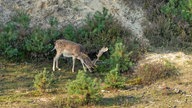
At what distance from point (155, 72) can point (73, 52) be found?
2311 millimetres

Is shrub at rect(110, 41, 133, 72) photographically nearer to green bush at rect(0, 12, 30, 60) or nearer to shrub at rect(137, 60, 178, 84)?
shrub at rect(137, 60, 178, 84)

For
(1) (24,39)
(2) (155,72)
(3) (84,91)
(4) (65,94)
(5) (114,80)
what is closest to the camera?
(3) (84,91)

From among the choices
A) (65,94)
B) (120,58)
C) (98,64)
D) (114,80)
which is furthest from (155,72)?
(65,94)

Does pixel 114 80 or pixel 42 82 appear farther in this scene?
pixel 114 80

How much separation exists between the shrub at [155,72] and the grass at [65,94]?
0.57 ft

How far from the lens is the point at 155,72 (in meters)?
13.4

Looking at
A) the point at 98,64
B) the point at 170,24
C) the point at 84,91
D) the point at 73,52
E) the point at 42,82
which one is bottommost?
the point at 84,91

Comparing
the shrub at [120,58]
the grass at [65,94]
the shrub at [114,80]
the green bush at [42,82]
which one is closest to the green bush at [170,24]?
the shrub at [120,58]

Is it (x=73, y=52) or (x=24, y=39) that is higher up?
(x=24, y=39)

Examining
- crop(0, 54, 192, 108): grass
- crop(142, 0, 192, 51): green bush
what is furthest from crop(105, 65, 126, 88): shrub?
crop(142, 0, 192, 51): green bush

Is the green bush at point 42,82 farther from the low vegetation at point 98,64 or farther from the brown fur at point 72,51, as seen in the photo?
the brown fur at point 72,51

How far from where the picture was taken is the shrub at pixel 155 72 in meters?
13.3

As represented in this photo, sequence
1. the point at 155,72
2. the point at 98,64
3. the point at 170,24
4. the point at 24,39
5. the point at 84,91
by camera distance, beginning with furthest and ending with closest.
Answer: the point at 170,24 < the point at 24,39 < the point at 98,64 < the point at 155,72 < the point at 84,91

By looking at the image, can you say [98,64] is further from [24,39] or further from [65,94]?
[65,94]
